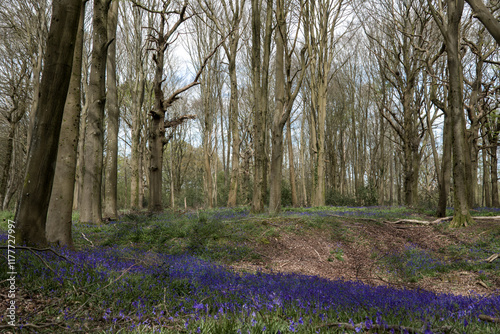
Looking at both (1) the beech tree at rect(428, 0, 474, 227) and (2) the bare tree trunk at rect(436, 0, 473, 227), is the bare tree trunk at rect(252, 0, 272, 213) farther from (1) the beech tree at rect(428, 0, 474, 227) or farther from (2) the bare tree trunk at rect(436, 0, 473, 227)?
(2) the bare tree trunk at rect(436, 0, 473, 227)

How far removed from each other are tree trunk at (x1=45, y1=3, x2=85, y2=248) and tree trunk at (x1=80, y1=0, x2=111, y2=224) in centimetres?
337

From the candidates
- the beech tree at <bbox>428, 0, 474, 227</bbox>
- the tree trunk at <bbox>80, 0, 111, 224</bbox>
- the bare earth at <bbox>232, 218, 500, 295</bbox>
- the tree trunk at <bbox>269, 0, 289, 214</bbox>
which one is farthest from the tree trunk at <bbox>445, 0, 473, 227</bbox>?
the tree trunk at <bbox>80, 0, 111, 224</bbox>

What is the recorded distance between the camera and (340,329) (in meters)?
2.57

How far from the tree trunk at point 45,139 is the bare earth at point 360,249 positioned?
12.8 ft

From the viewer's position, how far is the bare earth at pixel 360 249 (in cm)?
657

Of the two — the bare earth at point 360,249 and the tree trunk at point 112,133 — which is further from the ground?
the tree trunk at point 112,133

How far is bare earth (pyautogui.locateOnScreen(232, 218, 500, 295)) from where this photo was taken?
259 inches

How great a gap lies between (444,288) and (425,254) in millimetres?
2075

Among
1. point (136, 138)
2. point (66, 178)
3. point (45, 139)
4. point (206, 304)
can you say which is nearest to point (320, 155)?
point (136, 138)

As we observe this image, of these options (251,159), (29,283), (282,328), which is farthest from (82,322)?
(251,159)

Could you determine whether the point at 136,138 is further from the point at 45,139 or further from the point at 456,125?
the point at 456,125

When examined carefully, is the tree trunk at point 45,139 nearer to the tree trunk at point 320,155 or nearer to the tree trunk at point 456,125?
the tree trunk at point 456,125

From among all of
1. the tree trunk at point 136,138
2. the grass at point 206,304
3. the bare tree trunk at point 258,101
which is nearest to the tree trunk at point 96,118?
the grass at point 206,304

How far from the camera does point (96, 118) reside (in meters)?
9.89
